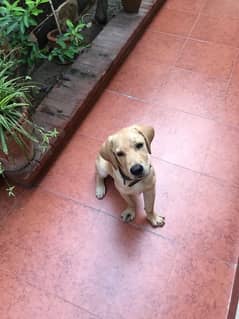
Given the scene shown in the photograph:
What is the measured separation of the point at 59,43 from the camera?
216 cm

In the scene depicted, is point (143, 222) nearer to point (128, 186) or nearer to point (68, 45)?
point (128, 186)

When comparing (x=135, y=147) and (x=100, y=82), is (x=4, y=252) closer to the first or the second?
(x=135, y=147)

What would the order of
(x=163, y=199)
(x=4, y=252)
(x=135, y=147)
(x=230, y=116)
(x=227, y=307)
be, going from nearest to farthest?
(x=135, y=147), (x=227, y=307), (x=4, y=252), (x=163, y=199), (x=230, y=116)

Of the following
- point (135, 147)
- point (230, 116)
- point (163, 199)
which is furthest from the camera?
point (230, 116)

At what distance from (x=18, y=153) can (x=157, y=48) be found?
1471mm

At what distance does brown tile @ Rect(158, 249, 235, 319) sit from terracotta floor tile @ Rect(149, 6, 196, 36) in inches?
74.1

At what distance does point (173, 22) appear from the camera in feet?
8.79

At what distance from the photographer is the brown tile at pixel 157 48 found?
2426 mm

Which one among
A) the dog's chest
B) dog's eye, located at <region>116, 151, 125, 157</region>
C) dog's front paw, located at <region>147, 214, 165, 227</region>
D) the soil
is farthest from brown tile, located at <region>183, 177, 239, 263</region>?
the soil

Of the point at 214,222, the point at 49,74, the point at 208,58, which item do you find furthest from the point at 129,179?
the point at 208,58

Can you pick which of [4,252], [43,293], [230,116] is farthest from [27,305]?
[230,116]

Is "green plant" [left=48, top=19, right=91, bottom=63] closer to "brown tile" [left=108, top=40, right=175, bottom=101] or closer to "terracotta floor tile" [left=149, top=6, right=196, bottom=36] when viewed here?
"brown tile" [left=108, top=40, right=175, bottom=101]

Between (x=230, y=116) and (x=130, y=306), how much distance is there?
133cm

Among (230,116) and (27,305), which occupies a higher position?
(230,116)
